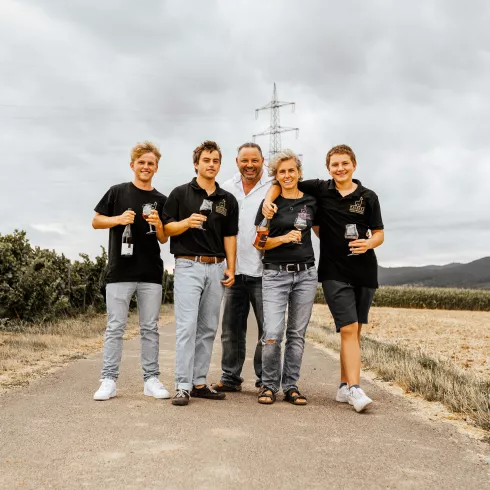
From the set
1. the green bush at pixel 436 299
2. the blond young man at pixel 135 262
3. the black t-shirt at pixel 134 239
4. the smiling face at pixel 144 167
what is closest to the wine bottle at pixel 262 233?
the blond young man at pixel 135 262

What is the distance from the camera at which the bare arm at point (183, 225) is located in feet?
18.2

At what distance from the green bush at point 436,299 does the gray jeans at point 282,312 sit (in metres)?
42.1

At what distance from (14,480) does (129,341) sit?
30.0ft

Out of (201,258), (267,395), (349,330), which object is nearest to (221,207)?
(201,258)

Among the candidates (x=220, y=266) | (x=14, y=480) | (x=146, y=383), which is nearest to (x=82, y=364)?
(x=146, y=383)

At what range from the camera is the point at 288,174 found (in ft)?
19.0

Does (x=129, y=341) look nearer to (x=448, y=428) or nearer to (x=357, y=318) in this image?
(x=357, y=318)

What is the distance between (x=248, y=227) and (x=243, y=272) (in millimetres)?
487

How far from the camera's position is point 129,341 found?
12.6 metres

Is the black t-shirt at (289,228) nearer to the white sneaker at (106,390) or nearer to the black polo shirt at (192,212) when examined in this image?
the black polo shirt at (192,212)

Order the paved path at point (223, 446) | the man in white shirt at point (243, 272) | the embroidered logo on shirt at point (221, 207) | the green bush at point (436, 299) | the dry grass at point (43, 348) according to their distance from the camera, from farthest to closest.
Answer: the green bush at point (436, 299) < the dry grass at point (43, 348) < the man in white shirt at point (243, 272) < the embroidered logo on shirt at point (221, 207) < the paved path at point (223, 446)

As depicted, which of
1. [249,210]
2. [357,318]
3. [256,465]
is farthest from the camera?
[249,210]

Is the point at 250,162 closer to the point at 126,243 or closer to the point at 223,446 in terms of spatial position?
the point at 126,243

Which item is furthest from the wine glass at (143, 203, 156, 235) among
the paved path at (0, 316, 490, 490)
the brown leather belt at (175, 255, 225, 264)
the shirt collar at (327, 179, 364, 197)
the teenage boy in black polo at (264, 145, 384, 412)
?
the shirt collar at (327, 179, 364, 197)
